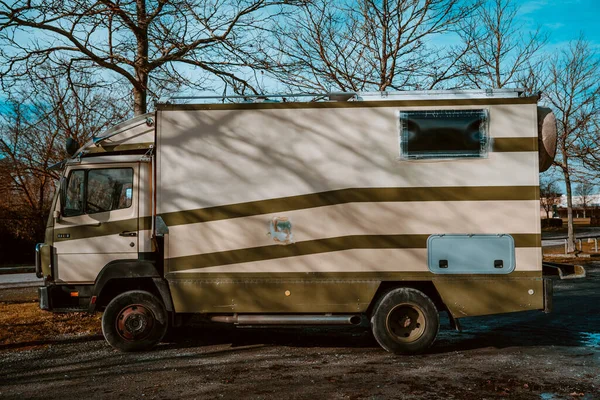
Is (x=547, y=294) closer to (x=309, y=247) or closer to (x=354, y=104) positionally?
(x=309, y=247)

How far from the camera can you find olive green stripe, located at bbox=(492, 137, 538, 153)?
6848mm

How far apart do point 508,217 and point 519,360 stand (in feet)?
6.16

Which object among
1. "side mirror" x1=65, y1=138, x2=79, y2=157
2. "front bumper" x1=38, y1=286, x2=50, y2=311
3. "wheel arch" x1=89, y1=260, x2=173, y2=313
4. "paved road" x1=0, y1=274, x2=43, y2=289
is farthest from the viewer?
"paved road" x1=0, y1=274, x2=43, y2=289

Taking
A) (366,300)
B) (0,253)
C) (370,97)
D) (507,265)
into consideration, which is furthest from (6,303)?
(0,253)

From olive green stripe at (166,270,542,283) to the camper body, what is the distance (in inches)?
0.7

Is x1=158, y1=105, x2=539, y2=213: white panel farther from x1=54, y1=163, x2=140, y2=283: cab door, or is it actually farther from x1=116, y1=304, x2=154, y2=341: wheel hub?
x1=116, y1=304, x2=154, y2=341: wheel hub

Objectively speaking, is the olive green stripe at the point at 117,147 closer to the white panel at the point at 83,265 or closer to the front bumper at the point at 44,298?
the white panel at the point at 83,265

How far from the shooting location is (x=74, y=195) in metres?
7.44

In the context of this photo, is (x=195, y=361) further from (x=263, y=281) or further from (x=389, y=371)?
(x=389, y=371)

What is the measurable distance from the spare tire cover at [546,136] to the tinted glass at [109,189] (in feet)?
19.0

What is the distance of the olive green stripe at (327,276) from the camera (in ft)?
22.3

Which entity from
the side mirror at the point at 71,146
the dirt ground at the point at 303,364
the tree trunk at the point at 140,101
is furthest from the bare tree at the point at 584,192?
the side mirror at the point at 71,146

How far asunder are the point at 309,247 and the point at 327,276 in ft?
1.52

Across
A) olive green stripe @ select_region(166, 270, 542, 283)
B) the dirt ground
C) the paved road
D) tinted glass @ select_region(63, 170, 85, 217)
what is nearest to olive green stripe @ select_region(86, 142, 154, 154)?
tinted glass @ select_region(63, 170, 85, 217)
